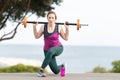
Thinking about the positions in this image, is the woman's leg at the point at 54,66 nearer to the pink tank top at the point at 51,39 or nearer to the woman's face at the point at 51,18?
the pink tank top at the point at 51,39

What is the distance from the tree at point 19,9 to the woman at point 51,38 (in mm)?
8894

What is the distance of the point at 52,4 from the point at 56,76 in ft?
34.0

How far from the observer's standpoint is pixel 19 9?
1934 centimetres

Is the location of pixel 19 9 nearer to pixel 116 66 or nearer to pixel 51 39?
pixel 116 66

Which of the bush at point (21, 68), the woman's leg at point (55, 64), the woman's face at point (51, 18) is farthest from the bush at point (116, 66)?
the woman's face at point (51, 18)

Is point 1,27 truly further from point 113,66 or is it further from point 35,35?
point 35,35

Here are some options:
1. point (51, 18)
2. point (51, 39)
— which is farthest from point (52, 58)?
point (51, 18)

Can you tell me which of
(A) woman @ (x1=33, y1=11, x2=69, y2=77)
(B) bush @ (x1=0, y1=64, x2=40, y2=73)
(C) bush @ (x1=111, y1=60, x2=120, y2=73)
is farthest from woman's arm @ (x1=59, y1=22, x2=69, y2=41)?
(B) bush @ (x1=0, y1=64, x2=40, y2=73)

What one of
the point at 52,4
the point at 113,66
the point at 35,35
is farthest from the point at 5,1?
the point at 35,35

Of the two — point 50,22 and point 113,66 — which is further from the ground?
point 50,22

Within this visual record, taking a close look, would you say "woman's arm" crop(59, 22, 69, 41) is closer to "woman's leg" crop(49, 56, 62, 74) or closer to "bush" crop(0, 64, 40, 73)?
"woman's leg" crop(49, 56, 62, 74)

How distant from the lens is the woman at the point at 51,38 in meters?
9.28

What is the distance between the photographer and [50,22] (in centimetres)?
934

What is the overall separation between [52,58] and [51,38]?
0.39 metres
